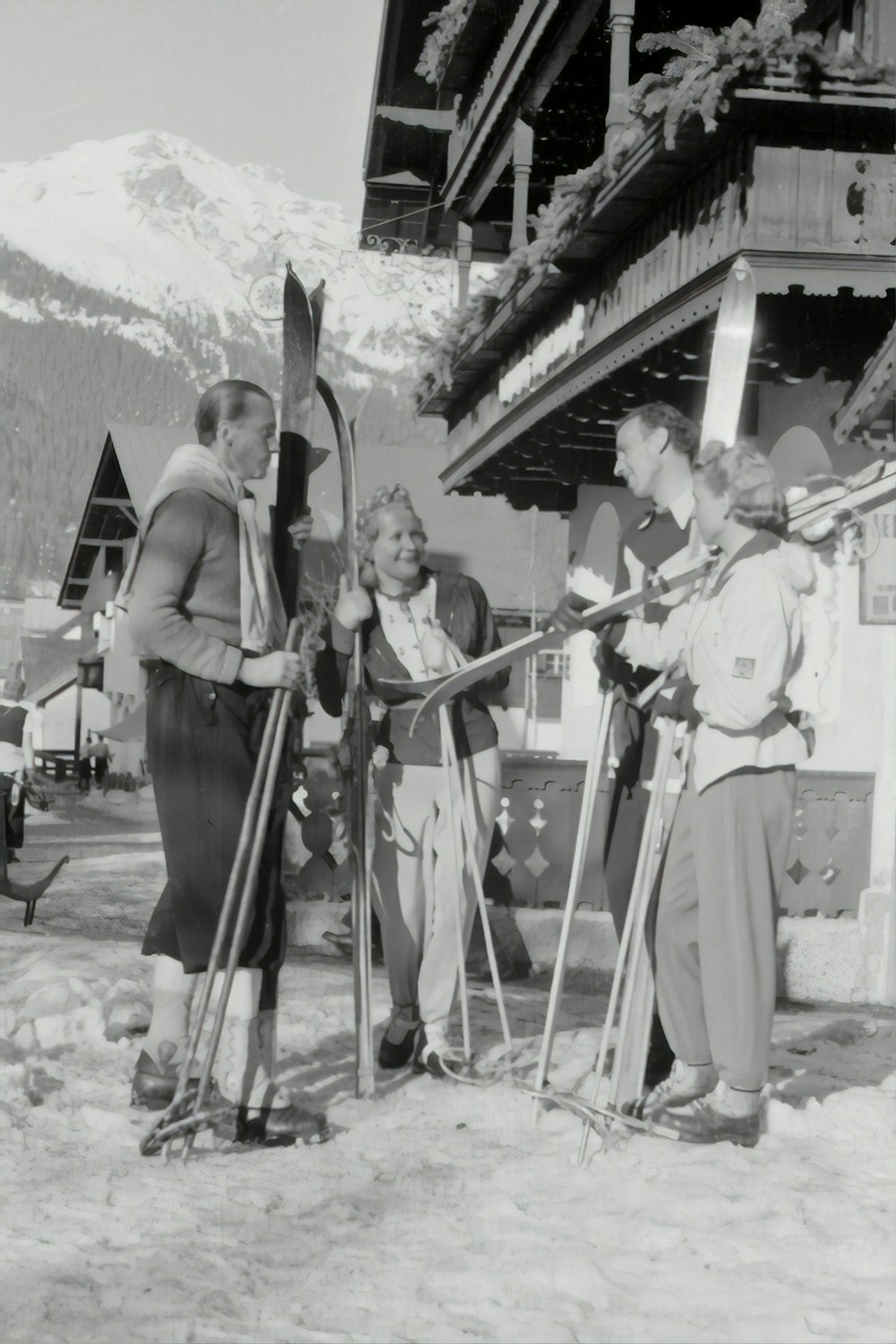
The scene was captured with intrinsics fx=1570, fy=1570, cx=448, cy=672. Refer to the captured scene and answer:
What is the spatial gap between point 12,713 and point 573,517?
187 inches

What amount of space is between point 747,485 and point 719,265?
11.0 feet

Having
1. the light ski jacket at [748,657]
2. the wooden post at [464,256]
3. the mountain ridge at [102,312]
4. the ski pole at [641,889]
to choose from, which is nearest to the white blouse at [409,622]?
the ski pole at [641,889]

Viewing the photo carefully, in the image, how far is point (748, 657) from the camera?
12.2 feet

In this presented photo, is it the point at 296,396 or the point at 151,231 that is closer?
the point at 296,396

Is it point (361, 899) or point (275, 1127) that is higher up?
point (361, 899)

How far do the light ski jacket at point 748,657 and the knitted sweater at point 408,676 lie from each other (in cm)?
98

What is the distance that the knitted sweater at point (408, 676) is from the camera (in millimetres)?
4844

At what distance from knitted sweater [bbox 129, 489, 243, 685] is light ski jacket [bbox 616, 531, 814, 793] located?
1.17m

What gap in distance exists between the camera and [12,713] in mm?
11836

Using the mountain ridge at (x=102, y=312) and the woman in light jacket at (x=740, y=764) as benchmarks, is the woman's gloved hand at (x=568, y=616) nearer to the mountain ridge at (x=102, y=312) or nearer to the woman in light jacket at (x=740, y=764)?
the woman in light jacket at (x=740, y=764)

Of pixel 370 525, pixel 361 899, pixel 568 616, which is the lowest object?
pixel 361 899

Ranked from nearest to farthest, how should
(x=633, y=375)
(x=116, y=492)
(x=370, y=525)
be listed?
(x=370, y=525), (x=633, y=375), (x=116, y=492)

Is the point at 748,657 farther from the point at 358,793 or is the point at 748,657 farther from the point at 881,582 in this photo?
the point at 881,582

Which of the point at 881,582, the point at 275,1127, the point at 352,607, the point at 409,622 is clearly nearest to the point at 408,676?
the point at 409,622
